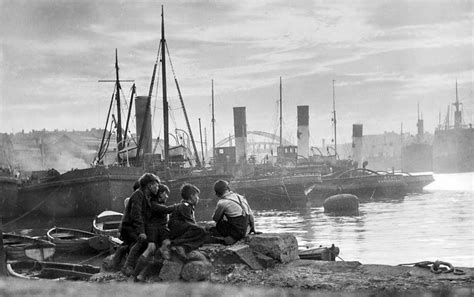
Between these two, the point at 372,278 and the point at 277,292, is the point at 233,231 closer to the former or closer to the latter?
the point at 372,278

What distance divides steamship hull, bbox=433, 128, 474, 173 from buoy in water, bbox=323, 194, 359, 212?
39546 mm

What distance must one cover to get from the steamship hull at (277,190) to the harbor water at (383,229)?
6.62ft

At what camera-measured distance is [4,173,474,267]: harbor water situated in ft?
47.9

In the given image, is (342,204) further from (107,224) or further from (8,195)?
(8,195)

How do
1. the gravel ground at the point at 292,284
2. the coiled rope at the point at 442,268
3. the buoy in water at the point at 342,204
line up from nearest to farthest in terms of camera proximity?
the gravel ground at the point at 292,284 < the coiled rope at the point at 442,268 < the buoy in water at the point at 342,204

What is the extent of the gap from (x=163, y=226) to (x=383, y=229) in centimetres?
1587

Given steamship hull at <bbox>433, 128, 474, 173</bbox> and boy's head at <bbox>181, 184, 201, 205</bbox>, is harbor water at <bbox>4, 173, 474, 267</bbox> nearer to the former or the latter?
boy's head at <bbox>181, 184, 201, 205</bbox>

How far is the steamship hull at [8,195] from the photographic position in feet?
83.0

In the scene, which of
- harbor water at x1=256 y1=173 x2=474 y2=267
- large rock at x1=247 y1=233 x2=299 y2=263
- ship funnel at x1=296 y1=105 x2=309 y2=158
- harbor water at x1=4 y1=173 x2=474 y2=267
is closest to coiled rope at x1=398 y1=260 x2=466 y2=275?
large rock at x1=247 y1=233 x2=299 y2=263

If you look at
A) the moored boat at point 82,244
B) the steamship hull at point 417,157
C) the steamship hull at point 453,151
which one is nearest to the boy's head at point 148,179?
the moored boat at point 82,244

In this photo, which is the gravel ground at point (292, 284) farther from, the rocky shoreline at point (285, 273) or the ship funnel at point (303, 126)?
the ship funnel at point (303, 126)

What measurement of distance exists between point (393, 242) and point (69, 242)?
9.78 metres

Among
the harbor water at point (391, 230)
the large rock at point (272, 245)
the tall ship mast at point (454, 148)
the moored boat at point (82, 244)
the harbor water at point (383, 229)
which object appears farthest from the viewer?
the tall ship mast at point (454, 148)

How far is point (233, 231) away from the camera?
21.6 feet
